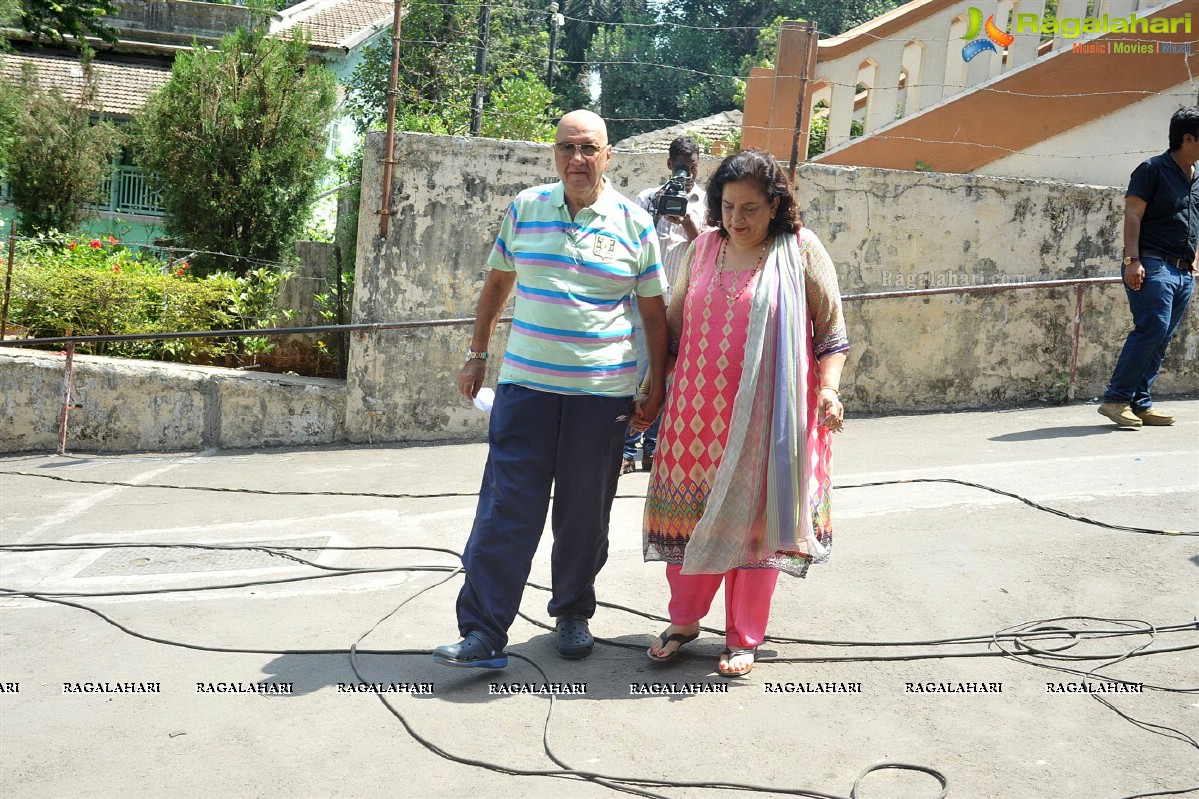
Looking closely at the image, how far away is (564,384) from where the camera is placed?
3.71m

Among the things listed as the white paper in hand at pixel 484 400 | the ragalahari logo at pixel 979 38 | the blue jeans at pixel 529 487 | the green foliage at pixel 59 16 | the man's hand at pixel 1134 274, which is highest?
the green foliage at pixel 59 16

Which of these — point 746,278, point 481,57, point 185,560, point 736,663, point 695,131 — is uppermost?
point 481,57

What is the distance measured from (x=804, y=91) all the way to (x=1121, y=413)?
308 centimetres

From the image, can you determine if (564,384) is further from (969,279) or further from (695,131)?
(695,131)

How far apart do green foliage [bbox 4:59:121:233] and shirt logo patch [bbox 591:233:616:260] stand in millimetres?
15992

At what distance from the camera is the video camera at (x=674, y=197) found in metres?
5.91

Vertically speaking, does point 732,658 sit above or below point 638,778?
above

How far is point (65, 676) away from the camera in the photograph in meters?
3.90

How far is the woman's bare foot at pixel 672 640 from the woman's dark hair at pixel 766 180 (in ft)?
4.58

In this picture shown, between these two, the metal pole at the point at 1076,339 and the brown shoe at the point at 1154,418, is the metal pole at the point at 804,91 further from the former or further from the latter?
the brown shoe at the point at 1154,418

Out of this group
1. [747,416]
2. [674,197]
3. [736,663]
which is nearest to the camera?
[747,416]

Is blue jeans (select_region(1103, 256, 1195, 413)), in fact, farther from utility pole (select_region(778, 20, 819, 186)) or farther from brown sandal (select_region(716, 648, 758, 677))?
brown sandal (select_region(716, 648, 758, 677))

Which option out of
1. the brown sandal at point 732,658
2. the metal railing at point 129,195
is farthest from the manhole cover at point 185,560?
the metal railing at point 129,195

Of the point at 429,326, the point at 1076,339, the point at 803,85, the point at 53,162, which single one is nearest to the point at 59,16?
the point at 53,162
